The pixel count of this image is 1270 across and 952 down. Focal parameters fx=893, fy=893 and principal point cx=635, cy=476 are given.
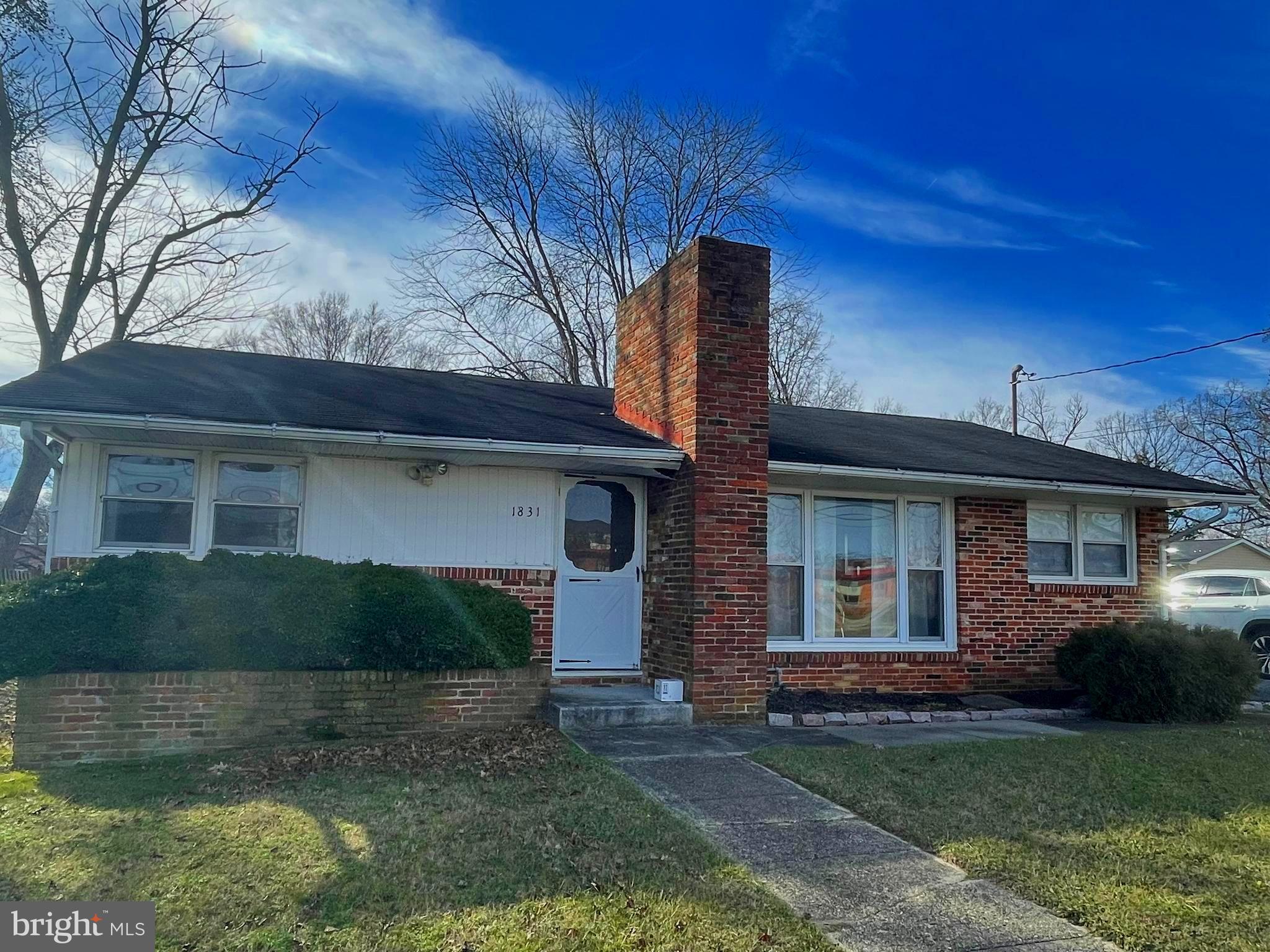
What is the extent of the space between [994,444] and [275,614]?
10071mm

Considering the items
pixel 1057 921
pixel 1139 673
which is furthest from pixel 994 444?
pixel 1057 921

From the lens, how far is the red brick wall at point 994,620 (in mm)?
10523

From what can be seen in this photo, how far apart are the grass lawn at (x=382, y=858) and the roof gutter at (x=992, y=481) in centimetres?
416

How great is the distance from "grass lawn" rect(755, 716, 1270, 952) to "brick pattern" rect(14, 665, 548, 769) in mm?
2493

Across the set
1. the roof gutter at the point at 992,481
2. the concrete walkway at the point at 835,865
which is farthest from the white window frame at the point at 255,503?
the roof gutter at the point at 992,481

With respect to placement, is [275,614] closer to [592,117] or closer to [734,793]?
[734,793]

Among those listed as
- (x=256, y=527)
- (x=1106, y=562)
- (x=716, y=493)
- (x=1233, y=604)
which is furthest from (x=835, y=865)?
(x=1233, y=604)

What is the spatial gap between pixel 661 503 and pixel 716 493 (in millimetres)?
924

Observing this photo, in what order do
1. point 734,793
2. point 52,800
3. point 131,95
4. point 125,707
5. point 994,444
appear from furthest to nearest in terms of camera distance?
1. point 131,95
2. point 994,444
3. point 125,707
4. point 734,793
5. point 52,800

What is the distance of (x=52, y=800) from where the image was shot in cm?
552

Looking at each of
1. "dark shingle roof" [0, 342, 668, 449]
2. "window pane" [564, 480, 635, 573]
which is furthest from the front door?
"dark shingle roof" [0, 342, 668, 449]

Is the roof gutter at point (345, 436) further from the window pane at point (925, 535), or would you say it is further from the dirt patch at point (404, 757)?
the window pane at point (925, 535)

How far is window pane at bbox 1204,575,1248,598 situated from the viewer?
1683 cm

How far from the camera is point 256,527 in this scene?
851 centimetres
